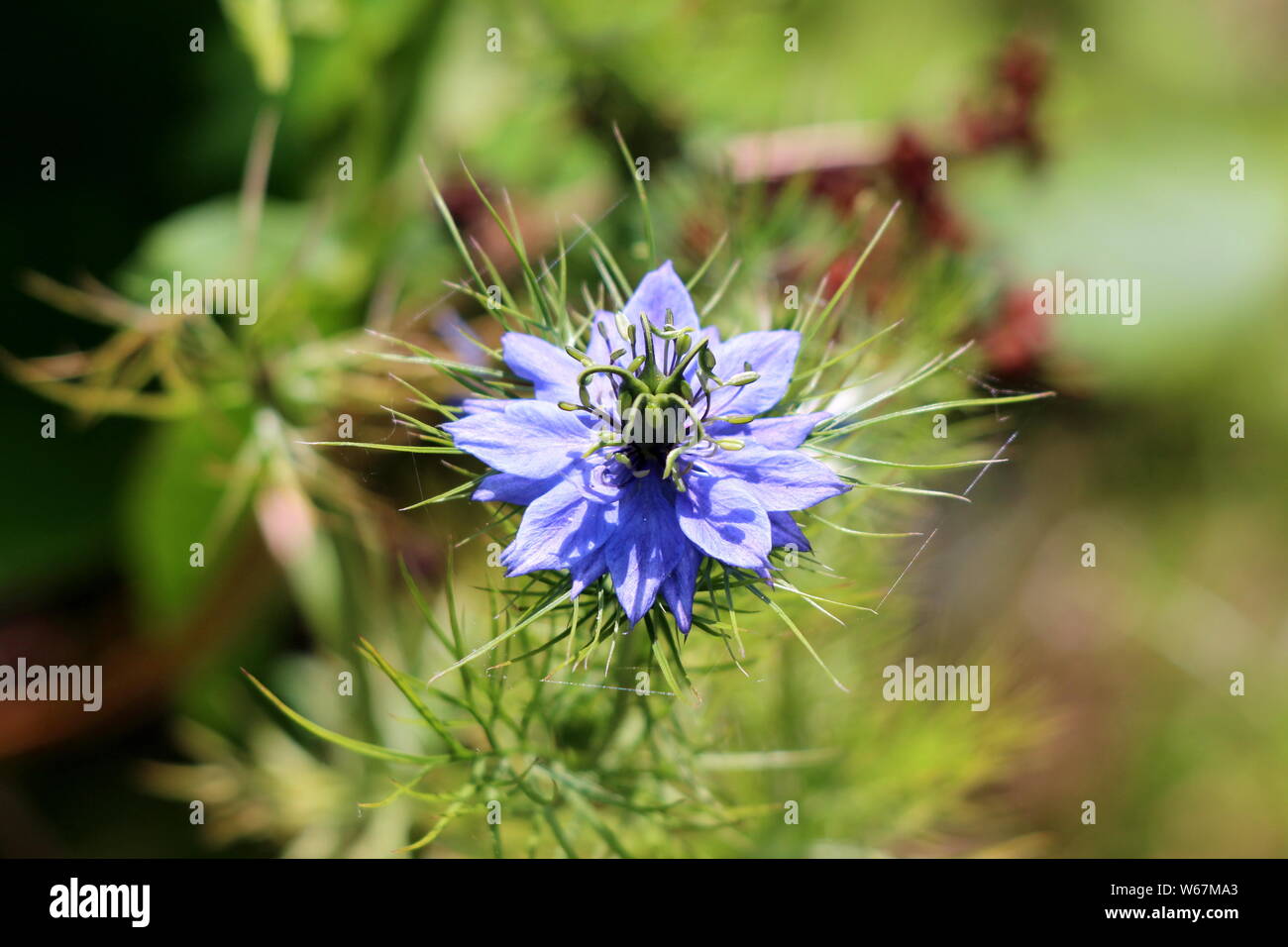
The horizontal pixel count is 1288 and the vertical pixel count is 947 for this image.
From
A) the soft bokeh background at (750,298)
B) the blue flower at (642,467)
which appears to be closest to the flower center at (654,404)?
the blue flower at (642,467)

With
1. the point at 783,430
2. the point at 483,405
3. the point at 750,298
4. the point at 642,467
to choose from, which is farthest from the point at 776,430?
the point at 750,298

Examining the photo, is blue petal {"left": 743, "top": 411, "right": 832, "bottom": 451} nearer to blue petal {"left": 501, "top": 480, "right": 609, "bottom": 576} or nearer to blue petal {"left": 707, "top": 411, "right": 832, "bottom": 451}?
blue petal {"left": 707, "top": 411, "right": 832, "bottom": 451}

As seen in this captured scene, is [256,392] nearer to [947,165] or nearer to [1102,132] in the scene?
[947,165]

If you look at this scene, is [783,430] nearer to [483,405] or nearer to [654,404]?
[654,404]

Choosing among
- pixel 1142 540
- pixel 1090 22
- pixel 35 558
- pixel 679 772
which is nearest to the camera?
pixel 679 772

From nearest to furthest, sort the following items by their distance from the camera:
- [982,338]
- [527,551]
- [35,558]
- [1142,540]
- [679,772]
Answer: [527,551] → [679,772] → [982,338] → [35,558] → [1142,540]

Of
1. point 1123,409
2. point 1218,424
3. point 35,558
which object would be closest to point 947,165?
point 1123,409

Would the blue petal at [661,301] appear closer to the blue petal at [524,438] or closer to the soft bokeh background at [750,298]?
the blue petal at [524,438]
